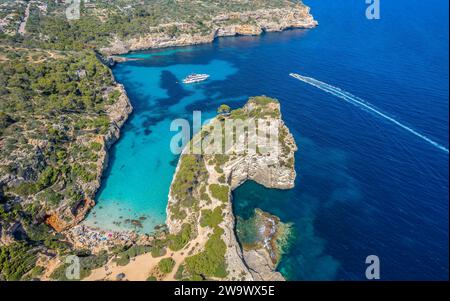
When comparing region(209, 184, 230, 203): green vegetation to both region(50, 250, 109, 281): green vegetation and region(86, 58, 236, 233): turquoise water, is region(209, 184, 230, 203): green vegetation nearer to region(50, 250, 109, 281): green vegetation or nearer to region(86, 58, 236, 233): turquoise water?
region(86, 58, 236, 233): turquoise water

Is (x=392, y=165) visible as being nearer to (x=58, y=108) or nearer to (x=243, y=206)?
(x=243, y=206)

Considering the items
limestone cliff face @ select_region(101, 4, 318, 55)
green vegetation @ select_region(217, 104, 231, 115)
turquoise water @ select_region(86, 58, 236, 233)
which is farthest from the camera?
limestone cliff face @ select_region(101, 4, 318, 55)

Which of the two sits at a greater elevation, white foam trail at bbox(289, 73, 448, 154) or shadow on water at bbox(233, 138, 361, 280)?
white foam trail at bbox(289, 73, 448, 154)

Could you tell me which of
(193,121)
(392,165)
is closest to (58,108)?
(193,121)

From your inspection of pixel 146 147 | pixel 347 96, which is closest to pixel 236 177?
pixel 146 147

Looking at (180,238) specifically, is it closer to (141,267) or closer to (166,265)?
(166,265)

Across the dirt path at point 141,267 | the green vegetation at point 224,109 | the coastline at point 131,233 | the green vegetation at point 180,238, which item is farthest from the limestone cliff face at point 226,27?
the dirt path at point 141,267

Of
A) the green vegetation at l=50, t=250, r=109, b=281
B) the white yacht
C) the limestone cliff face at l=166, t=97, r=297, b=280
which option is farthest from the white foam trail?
the green vegetation at l=50, t=250, r=109, b=281

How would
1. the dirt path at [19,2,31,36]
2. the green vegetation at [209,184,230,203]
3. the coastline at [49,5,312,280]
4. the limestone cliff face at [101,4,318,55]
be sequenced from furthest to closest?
the limestone cliff face at [101,4,318,55], the dirt path at [19,2,31,36], the green vegetation at [209,184,230,203], the coastline at [49,5,312,280]
